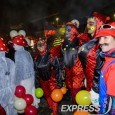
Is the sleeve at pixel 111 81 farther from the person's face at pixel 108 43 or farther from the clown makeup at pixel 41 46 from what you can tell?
the clown makeup at pixel 41 46

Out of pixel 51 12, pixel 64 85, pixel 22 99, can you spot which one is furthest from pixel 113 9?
pixel 22 99

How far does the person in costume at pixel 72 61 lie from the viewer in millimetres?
5617

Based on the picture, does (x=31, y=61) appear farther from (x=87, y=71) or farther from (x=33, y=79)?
(x=87, y=71)

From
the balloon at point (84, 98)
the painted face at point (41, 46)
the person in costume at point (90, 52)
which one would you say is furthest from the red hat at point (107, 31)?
the painted face at point (41, 46)

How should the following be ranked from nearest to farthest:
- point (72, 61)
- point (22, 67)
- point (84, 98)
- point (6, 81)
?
point (84, 98)
point (6, 81)
point (72, 61)
point (22, 67)

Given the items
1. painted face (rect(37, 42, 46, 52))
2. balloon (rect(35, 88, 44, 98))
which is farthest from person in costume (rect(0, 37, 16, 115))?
painted face (rect(37, 42, 46, 52))

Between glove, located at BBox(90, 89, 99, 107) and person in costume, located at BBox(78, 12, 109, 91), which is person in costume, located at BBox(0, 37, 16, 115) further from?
glove, located at BBox(90, 89, 99, 107)

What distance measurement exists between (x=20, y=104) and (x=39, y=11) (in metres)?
14.5

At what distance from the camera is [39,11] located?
18938 mm

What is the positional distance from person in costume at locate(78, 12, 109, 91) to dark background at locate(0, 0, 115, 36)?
10.4 metres

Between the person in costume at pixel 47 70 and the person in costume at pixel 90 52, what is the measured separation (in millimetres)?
767

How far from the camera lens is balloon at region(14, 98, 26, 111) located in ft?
16.9

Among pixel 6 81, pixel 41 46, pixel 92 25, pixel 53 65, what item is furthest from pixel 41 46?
pixel 92 25

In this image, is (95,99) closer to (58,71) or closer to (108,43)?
(108,43)
